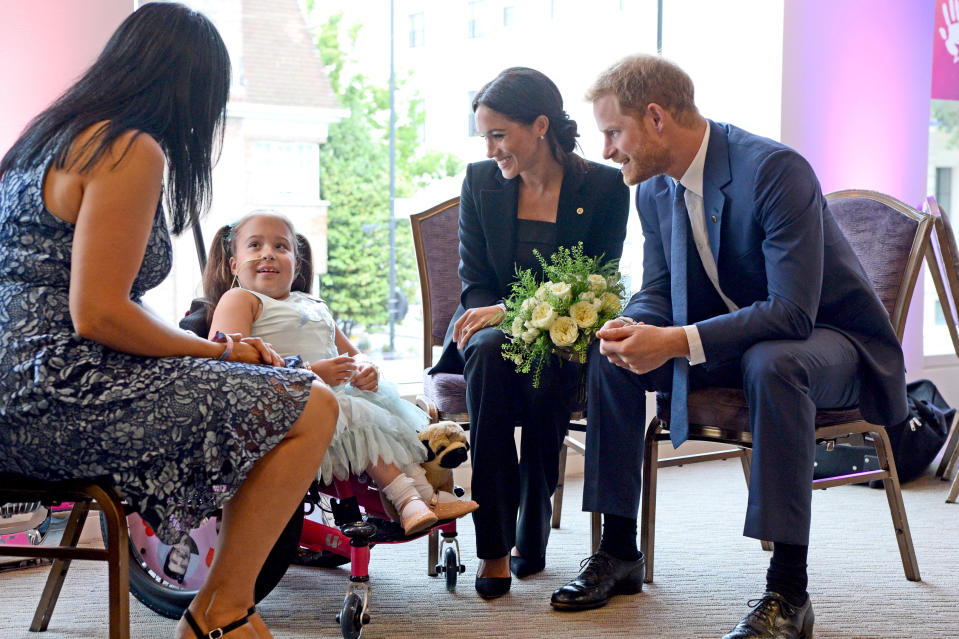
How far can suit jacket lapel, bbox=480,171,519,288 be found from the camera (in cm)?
288

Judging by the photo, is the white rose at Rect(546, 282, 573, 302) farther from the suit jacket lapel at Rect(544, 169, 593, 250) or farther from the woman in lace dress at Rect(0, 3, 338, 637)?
the woman in lace dress at Rect(0, 3, 338, 637)

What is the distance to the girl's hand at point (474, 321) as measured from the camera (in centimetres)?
272

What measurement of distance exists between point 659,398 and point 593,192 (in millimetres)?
656

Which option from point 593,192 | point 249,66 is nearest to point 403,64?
point 249,66

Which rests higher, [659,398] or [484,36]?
[484,36]

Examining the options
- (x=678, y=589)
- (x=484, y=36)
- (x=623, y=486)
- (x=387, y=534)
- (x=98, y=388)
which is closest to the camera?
(x=98, y=388)

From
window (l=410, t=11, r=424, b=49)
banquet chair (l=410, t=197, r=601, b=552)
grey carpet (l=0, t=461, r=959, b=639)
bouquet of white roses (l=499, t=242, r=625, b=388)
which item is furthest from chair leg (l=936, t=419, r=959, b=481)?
window (l=410, t=11, r=424, b=49)

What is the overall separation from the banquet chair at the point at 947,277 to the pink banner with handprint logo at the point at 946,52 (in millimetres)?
1439

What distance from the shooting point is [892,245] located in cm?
283

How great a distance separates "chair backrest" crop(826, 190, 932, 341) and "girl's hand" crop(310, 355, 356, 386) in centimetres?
155

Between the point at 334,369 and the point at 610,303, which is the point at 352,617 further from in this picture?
the point at 610,303

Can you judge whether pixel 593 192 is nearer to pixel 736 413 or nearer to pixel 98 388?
pixel 736 413

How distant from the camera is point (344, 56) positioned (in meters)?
4.81

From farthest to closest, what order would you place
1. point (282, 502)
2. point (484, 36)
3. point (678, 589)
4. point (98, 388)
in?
point (484, 36) < point (678, 589) < point (282, 502) < point (98, 388)
